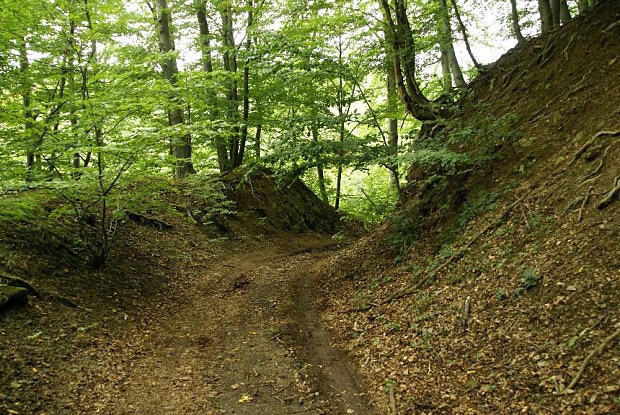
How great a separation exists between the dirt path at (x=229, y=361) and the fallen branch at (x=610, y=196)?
15.3 ft

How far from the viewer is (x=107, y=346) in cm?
689

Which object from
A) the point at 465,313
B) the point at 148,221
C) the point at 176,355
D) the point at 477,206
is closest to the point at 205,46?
the point at 148,221

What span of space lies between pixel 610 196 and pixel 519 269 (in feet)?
5.59

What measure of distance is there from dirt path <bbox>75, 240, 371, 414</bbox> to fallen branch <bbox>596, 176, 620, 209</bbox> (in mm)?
4668

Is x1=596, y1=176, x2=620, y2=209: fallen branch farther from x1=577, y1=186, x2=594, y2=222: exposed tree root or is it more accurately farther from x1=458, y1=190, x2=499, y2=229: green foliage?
x1=458, y1=190, x2=499, y2=229: green foliage

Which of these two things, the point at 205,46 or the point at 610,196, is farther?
the point at 205,46

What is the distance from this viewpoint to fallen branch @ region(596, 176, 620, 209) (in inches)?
232

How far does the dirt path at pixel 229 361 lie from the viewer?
555 cm

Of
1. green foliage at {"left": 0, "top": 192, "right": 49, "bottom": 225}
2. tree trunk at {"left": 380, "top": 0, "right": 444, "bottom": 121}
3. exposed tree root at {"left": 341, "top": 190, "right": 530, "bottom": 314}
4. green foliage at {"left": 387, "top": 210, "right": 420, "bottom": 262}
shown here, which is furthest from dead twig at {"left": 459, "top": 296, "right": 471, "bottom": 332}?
green foliage at {"left": 0, "top": 192, "right": 49, "bottom": 225}

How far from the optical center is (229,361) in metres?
6.83

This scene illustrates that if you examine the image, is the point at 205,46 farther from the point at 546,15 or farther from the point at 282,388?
the point at 282,388

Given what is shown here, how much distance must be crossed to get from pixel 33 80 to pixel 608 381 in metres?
12.4

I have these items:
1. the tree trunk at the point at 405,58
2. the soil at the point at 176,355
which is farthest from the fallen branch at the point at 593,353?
the tree trunk at the point at 405,58

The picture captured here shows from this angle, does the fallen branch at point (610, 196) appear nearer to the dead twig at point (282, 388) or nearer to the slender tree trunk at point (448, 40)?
the dead twig at point (282, 388)
